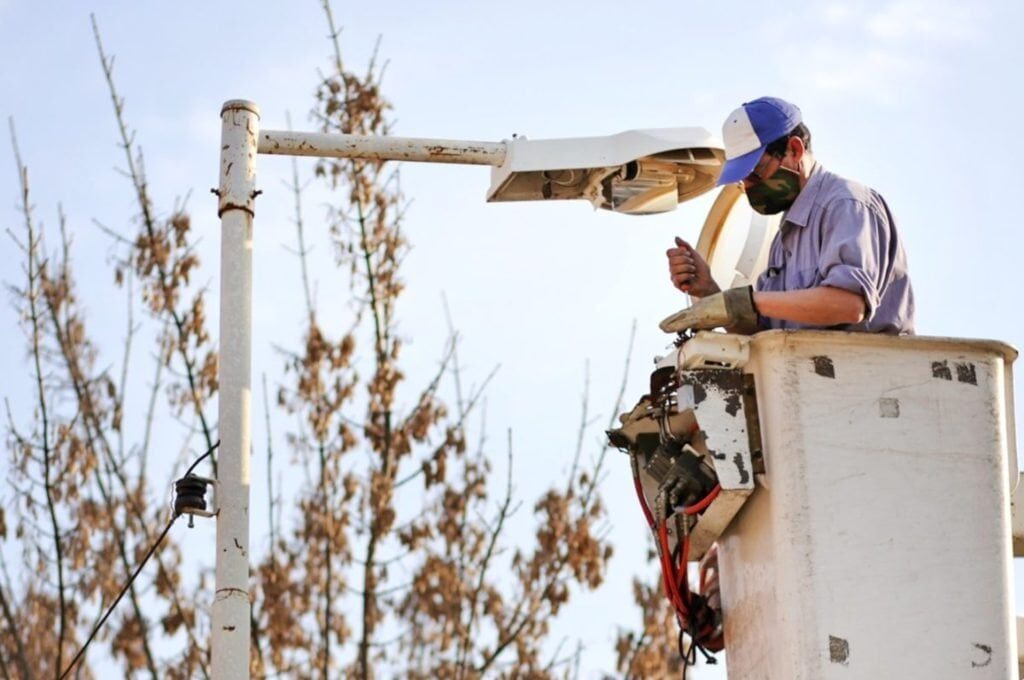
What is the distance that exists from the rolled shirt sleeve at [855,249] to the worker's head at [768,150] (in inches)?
9.5

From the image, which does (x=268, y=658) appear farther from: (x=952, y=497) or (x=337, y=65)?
(x=952, y=497)

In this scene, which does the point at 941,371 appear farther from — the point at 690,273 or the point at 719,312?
the point at 690,273

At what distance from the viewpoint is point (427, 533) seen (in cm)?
1152

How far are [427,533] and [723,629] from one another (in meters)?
4.66

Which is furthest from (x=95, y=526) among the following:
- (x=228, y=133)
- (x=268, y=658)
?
(x=228, y=133)

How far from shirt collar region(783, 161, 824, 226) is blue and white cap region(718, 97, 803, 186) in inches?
6.6

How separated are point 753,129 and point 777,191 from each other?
0.22 m

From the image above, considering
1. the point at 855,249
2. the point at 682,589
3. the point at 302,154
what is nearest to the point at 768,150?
the point at 855,249

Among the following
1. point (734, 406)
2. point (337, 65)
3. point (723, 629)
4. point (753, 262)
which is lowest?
point (723, 629)

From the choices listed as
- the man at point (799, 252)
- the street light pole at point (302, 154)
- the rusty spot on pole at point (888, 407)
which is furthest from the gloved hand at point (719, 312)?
the street light pole at point (302, 154)

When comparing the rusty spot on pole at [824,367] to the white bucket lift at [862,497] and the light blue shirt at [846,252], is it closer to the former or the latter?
the white bucket lift at [862,497]

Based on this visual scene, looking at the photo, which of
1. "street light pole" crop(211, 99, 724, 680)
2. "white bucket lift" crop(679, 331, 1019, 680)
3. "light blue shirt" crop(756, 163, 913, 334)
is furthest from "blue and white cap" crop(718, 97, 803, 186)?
"white bucket lift" crop(679, 331, 1019, 680)

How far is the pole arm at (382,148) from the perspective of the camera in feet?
24.7

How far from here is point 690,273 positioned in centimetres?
717
